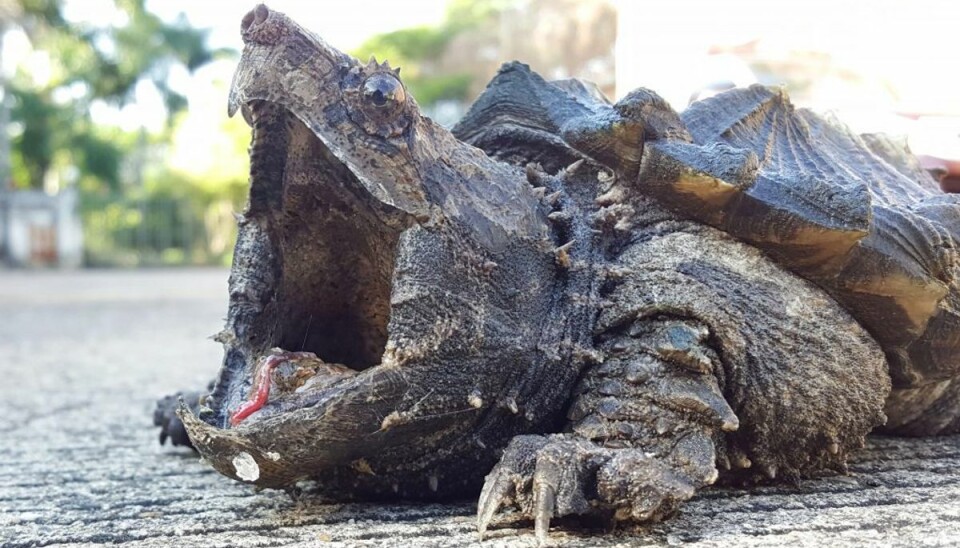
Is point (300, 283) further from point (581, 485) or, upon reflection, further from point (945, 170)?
point (945, 170)

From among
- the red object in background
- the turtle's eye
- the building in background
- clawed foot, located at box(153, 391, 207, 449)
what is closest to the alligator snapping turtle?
the turtle's eye

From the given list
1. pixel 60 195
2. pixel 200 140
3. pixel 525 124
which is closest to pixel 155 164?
pixel 200 140

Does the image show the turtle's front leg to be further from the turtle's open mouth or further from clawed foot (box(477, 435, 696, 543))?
the turtle's open mouth

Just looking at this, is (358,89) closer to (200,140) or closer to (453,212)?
(453,212)

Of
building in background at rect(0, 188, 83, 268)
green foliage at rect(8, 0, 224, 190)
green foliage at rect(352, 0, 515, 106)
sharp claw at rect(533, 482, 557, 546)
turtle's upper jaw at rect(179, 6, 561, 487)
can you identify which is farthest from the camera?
green foliage at rect(352, 0, 515, 106)

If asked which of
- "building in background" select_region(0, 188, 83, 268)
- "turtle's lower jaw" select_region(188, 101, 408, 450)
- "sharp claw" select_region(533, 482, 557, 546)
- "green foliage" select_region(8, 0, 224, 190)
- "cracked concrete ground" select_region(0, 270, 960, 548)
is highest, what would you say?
"green foliage" select_region(8, 0, 224, 190)

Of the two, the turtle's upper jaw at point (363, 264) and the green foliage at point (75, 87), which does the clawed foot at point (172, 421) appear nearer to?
the turtle's upper jaw at point (363, 264)
